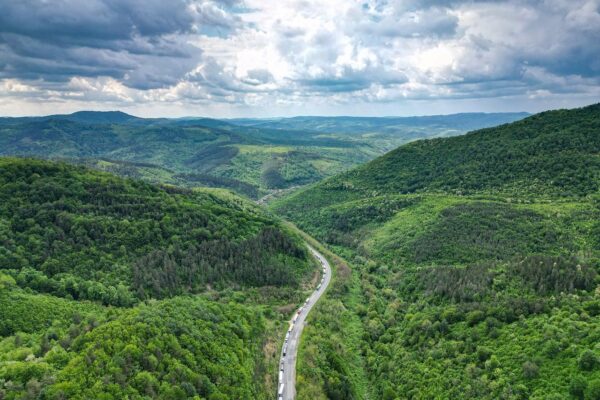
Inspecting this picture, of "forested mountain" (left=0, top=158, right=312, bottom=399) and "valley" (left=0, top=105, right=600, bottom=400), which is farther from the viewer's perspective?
"valley" (left=0, top=105, right=600, bottom=400)

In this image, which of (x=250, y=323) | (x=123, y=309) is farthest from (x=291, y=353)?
(x=123, y=309)

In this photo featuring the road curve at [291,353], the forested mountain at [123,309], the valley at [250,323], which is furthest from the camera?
the road curve at [291,353]

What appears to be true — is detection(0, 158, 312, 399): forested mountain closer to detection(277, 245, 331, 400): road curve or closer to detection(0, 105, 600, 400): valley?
detection(0, 105, 600, 400): valley

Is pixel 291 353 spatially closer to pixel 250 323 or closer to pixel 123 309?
pixel 250 323

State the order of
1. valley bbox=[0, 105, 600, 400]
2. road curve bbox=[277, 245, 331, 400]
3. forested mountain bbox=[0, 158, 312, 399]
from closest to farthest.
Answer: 1. forested mountain bbox=[0, 158, 312, 399]
2. valley bbox=[0, 105, 600, 400]
3. road curve bbox=[277, 245, 331, 400]

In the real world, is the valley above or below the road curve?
above

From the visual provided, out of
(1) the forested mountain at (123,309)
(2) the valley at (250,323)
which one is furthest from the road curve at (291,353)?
(1) the forested mountain at (123,309)

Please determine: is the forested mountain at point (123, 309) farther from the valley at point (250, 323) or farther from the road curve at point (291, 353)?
the road curve at point (291, 353)

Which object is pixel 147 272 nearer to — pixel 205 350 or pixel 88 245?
pixel 88 245

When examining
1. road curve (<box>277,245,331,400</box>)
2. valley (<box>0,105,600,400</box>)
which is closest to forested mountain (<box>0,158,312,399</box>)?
valley (<box>0,105,600,400</box>)
